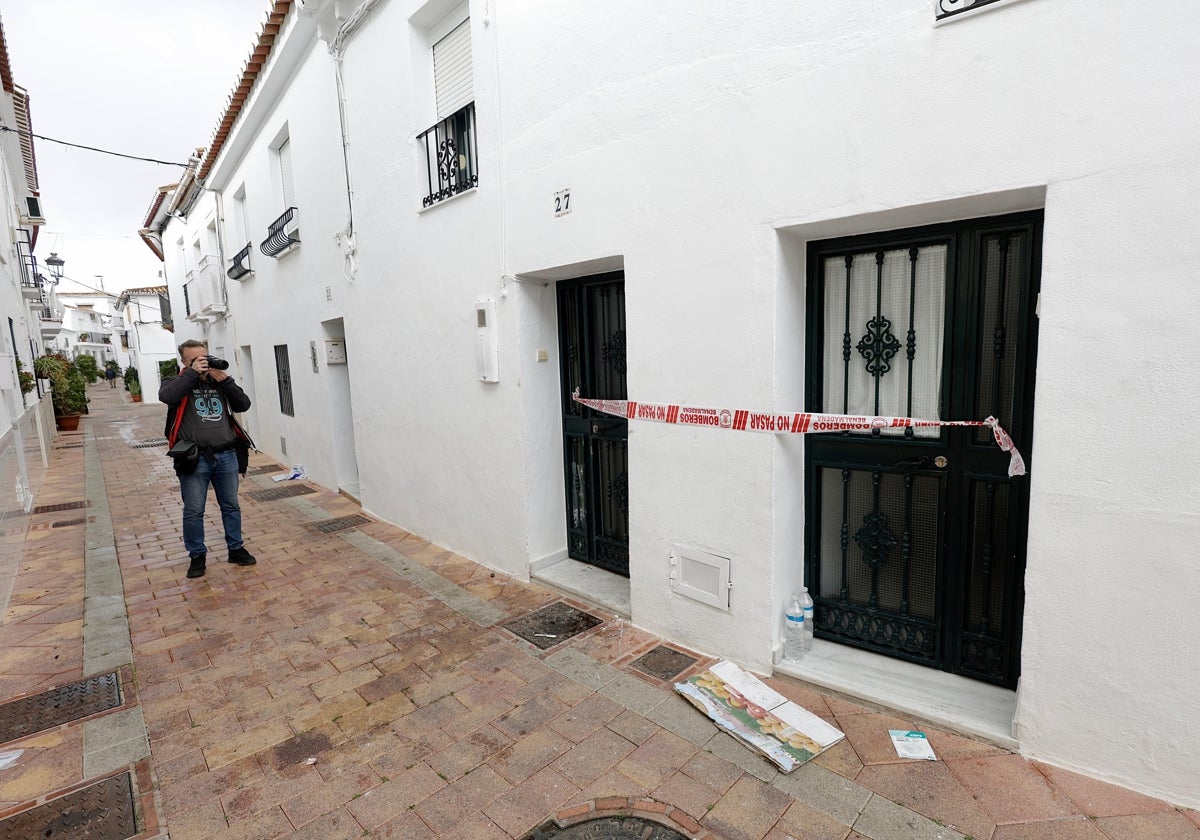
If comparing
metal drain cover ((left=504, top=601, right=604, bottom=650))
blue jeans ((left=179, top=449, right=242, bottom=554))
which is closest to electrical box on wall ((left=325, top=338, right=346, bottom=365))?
blue jeans ((left=179, top=449, right=242, bottom=554))

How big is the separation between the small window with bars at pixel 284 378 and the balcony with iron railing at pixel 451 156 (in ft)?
20.1

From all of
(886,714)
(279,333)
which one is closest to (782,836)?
(886,714)

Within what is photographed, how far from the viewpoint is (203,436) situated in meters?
5.17

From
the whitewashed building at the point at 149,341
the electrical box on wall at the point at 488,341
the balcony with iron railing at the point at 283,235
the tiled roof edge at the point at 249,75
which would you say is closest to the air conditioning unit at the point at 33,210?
the tiled roof edge at the point at 249,75

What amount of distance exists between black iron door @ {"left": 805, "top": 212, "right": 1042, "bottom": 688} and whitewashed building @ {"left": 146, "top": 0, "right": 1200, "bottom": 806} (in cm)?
2

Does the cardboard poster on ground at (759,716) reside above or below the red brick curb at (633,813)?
above

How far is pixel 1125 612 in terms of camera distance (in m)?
2.27

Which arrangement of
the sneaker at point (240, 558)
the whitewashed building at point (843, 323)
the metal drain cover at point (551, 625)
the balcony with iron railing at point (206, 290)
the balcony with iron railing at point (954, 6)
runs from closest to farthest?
1. the whitewashed building at point (843, 323)
2. the balcony with iron railing at point (954, 6)
3. the metal drain cover at point (551, 625)
4. the sneaker at point (240, 558)
5. the balcony with iron railing at point (206, 290)

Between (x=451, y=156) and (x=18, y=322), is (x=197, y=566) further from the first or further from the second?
(x=18, y=322)

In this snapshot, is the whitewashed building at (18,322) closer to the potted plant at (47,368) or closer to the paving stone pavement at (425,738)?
the potted plant at (47,368)

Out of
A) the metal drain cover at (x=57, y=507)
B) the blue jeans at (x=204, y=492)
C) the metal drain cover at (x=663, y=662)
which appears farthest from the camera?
the metal drain cover at (x=57, y=507)

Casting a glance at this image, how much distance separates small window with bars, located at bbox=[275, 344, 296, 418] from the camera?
10.2 m

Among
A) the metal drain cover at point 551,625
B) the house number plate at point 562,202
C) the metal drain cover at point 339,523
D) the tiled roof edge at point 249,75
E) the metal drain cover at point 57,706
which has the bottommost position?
the metal drain cover at point 339,523

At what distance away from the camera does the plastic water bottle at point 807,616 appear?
10.9 feet
